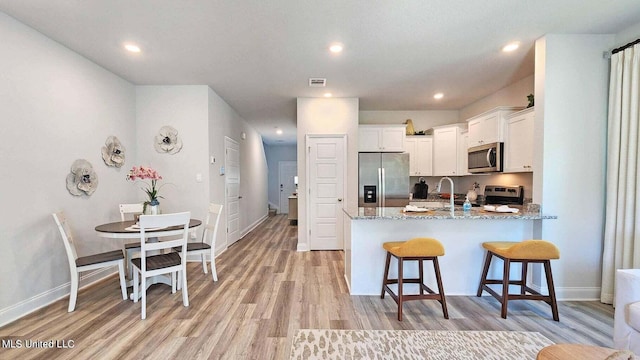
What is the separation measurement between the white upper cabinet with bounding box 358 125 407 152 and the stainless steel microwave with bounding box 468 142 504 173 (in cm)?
117

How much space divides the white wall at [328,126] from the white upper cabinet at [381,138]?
1.00 feet

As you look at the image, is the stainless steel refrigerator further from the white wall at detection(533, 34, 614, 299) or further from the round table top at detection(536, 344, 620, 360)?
the round table top at detection(536, 344, 620, 360)

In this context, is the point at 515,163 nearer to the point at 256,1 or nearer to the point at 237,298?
the point at 256,1

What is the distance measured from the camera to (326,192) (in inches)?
186

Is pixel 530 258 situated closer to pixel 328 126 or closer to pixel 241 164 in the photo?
pixel 328 126

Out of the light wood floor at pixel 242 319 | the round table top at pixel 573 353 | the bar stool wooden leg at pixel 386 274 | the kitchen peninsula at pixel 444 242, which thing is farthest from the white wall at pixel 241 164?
the round table top at pixel 573 353

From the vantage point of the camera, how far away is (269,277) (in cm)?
342

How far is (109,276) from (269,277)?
2.09m

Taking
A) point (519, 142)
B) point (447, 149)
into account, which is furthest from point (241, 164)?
point (519, 142)

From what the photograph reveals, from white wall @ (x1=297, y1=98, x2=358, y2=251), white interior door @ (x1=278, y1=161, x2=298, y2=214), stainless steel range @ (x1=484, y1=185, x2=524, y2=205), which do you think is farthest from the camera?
white interior door @ (x1=278, y1=161, x2=298, y2=214)

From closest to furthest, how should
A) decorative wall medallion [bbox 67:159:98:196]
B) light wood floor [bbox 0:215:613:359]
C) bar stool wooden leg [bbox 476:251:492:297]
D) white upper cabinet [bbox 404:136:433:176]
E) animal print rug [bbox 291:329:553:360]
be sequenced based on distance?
1. animal print rug [bbox 291:329:553:360]
2. light wood floor [bbox 0:215:613:359]
3. bar stool wooden leg [bbox 476:251:492:297]
4. decorative wall medallion [bbox 67:159:98:196]
5. white upper cabinet [bbox 404:136:433:176]

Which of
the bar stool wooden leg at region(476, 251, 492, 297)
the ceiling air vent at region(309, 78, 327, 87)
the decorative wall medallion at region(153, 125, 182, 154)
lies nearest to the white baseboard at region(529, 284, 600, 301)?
the bar stool wooden leg at region(476, 251, 492, 297)

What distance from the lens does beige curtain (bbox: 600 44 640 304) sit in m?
2.42

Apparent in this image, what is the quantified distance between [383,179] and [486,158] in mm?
1595
